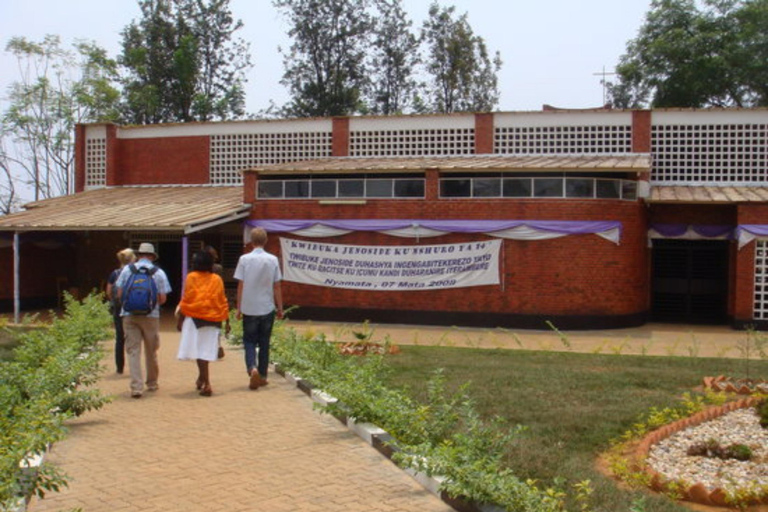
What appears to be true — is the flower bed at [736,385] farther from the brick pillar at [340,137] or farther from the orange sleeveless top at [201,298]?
the brick pillar at [340,137]

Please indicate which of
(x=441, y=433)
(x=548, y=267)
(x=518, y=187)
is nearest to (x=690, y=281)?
(x=548, y=267)

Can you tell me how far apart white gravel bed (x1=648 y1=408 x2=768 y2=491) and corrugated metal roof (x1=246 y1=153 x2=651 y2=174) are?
11235 mm

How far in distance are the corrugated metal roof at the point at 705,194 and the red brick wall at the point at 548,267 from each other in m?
0.96

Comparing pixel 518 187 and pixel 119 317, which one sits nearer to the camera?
pixel 119 317

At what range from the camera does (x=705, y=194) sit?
20.3m

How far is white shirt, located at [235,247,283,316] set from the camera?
355 inches

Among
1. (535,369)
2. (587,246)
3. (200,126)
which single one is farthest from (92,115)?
(535,369)

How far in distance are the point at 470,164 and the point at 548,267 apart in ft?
10.7

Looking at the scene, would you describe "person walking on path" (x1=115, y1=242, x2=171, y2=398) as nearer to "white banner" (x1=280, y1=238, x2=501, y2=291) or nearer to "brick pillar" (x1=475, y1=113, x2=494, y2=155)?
"white banner" (x1=280, y1=238, x2=501, y2=291)

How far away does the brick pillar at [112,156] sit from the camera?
2736cm

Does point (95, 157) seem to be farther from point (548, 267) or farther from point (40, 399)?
point (40, 399)

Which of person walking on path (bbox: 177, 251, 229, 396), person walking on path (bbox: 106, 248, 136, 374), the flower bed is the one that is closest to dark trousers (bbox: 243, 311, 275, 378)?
person walking on path (bbox: 177, 251, 229, 396)

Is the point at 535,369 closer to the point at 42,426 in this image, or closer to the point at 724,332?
the point at 42,426

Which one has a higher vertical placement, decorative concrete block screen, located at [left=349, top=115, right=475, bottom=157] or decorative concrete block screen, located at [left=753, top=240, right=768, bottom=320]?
decorative concrete block screen, located at [left=349, top=115, right=475, bottom=157]
